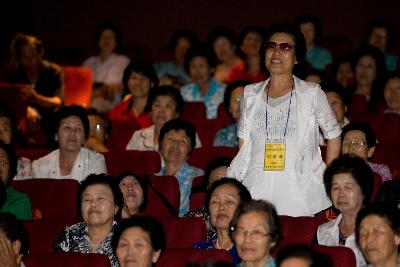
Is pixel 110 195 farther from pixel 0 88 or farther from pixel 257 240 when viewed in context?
pixel 0 88

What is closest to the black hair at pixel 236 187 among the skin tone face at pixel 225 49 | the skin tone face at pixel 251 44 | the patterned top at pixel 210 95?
the patterned top at pixel 210 95

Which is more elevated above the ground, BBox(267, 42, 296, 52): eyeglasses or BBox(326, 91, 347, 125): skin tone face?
BBox(267, 42, 296, 52): eyeglasses

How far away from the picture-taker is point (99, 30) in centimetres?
1040

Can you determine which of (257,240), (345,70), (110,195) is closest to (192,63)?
(345,70)

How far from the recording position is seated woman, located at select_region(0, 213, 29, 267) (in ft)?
18.5

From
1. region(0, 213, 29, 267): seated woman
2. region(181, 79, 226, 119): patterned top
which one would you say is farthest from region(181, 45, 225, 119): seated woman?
region(0, 213, 29, 267): seated woman

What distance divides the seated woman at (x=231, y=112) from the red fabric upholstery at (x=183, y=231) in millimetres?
1899

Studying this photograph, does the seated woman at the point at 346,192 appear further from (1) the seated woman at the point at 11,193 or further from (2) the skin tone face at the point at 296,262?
(1) the seated woman at the point at 11,193

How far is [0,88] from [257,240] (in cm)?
462

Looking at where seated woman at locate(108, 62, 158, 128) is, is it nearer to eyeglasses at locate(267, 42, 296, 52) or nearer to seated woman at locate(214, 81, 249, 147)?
seated woman at locate(214, 81, 249, 147)

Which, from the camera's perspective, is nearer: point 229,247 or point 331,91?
point 229,247

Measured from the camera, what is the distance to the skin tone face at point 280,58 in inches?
241

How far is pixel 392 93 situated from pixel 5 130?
8.46 ft

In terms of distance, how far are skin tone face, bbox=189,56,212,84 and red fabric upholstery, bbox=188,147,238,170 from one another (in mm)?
1685
